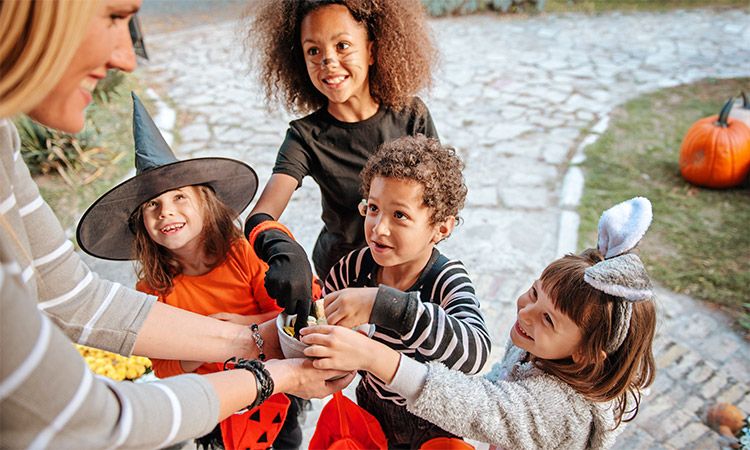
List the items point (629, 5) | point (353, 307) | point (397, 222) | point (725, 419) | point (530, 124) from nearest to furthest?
point (353, 307) → point (397, 222) → point (725, 419) → point (530, 124) → point (629, 5)

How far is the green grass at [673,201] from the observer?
3623 millimetres

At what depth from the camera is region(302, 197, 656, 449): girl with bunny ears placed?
143 cm

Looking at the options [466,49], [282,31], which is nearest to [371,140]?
[282,31]

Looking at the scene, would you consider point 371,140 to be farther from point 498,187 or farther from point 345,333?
point 498,187

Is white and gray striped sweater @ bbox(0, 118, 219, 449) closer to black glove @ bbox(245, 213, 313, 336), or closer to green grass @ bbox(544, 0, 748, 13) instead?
black glove @ bbox(245, 213, 313, 336)

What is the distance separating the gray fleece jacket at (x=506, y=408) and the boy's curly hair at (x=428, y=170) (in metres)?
0.53

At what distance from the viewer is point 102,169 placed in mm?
5055

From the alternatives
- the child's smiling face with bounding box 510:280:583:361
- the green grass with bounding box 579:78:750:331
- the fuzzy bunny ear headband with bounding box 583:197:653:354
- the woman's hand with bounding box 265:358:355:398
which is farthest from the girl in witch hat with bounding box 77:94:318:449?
the green grass with bounding box 579:78:750:331

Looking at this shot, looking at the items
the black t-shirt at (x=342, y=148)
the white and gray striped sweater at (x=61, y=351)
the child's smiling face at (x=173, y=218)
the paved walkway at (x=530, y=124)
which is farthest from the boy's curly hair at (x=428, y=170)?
the paved walkway at (x=530, y=124)

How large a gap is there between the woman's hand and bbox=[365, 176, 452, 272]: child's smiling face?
41 cm

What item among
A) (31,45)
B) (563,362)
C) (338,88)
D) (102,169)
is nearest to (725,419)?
(563,362)

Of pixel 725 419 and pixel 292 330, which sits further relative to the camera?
pixel 725 419

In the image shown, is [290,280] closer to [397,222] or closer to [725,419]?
[397,222]

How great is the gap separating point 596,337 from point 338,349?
27.7 inches
